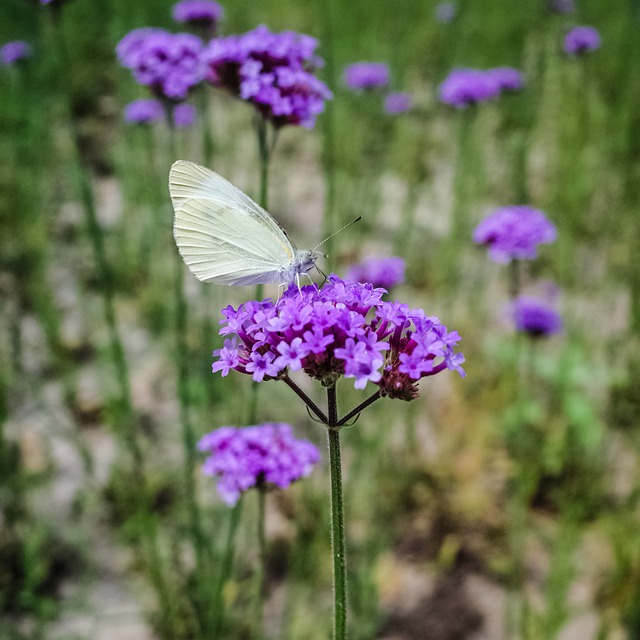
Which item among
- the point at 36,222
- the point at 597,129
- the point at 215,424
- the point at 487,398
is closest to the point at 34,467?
the point at 215,424

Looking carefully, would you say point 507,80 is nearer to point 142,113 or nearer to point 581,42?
point 581,42

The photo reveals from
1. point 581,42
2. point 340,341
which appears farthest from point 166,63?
point 581,42

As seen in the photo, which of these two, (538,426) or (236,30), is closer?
(538,426)

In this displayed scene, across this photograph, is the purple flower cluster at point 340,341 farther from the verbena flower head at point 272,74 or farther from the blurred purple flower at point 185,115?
the blurred purple flower at point 185,115

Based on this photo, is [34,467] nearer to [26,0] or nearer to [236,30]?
[26,0]

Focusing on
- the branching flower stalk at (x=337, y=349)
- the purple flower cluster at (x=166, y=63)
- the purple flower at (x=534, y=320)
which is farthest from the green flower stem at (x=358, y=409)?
the purple flower at (x=534, y=320)

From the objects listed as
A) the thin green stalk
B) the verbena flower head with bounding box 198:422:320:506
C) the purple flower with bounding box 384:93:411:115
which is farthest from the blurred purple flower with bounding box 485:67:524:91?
the thin green stalk
